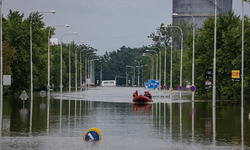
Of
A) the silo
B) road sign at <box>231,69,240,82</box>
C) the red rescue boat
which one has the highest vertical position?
the silo

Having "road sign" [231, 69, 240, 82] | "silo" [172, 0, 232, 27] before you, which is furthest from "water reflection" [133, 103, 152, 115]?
"silo" [172, 0, 232, 27]

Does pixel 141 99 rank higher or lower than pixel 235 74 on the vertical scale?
lower

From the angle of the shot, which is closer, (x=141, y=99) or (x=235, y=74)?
(x=235, y=74)

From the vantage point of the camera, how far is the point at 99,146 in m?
14.2

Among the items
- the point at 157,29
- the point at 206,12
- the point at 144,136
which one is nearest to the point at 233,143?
the point at 144,136

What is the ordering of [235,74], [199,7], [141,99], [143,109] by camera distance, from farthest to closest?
[199,7] < [141,99] < [143,109] < [235,74]

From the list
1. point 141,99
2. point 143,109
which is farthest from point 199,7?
point 143,109

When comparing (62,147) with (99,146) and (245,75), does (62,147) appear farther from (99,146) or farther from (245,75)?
(245,75)

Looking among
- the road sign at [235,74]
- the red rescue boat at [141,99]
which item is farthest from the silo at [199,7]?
the road sign at [235,74]

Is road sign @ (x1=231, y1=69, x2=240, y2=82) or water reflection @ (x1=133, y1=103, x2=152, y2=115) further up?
road sign @ (x1=231, y1=69, x2=240, y2=82)

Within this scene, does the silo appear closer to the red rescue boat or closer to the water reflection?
the red rescue boat

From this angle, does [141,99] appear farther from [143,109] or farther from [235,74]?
[235,74]

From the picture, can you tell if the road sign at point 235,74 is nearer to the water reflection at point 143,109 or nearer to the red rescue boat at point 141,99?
the water reflection at point 143,109

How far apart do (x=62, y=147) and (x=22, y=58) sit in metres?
48.9
